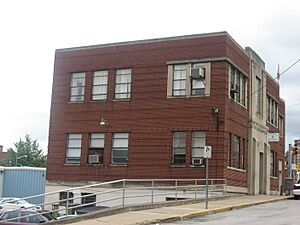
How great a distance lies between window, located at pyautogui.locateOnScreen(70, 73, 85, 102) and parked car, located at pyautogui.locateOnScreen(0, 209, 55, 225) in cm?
1484

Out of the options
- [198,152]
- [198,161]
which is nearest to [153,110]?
[198,152]

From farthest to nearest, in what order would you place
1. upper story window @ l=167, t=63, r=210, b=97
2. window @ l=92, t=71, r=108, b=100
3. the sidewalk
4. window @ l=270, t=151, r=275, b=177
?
window @ l=270, t=151, r=275, b=177 < window @ l=92, t=71, r=108, b=100 < upper story window @ l=167, t=63, r=210, b=97 < the sidewalk

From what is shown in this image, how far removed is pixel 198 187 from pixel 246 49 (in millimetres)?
11144

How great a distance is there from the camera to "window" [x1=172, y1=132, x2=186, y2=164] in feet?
98.6

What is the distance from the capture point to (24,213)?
1964 cm

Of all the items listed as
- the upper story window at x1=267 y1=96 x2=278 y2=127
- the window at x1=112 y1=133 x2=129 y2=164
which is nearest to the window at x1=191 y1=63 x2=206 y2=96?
the window at x1=112 y1=133 x2=129 y2=164

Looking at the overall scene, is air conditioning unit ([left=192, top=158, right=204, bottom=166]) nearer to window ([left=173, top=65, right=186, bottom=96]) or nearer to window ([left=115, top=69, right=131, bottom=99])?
window ([left=173, top=65, right=186, bottom=96])

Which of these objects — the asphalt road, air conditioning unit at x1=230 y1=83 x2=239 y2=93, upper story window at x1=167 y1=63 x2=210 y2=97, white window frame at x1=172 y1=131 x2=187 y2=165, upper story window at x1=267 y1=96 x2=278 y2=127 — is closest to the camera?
the asphalt road

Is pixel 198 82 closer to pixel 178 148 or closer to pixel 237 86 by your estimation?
pixel 237 86

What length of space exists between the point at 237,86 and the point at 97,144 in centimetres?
917

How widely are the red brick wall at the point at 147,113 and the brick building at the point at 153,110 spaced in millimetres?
55

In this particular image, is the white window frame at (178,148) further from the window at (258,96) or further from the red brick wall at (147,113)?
the window at (258,96)

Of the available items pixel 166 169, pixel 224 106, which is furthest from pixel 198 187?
pixel 224 106

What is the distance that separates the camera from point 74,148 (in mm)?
33656
